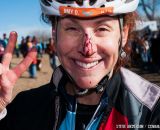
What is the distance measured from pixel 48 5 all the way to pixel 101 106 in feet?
2.74

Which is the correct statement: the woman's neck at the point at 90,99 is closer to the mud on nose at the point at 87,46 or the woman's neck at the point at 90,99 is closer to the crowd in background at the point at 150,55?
the mud on nose at the point at 87,46

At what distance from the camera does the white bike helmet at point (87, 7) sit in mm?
2336

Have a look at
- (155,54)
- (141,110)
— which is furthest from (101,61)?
(155,54)

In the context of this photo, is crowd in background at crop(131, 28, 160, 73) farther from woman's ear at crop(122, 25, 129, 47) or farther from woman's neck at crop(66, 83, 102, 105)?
woman's neck at crop(66, 83, 102, 105)

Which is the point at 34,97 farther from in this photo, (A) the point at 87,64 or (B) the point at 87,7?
(B) the point at 87,7

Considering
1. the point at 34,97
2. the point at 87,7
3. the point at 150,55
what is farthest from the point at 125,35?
the point at 150,55

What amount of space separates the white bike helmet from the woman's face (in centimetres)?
4

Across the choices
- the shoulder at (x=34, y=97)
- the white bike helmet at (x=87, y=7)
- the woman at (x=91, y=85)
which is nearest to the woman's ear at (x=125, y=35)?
the woman at (x=91, y=85)

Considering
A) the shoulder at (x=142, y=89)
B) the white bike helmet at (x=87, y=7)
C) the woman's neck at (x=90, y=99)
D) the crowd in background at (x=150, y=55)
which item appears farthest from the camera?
the crowd in background at (x=150, y=55)

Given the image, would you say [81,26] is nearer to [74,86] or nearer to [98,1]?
[98,1]

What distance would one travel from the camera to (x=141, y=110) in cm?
221

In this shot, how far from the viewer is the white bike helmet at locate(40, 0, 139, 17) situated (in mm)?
2336

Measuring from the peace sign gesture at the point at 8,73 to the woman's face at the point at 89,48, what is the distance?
265 mm

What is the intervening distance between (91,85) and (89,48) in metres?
0.26
